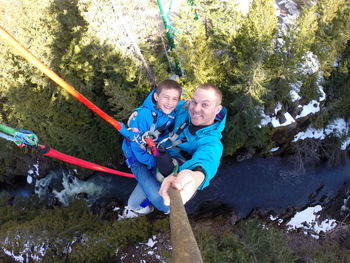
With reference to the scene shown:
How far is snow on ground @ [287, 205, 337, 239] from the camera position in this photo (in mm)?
12544

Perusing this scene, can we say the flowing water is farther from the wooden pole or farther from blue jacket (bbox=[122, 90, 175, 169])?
the wooden pole

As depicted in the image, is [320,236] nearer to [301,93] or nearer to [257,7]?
[301,93]

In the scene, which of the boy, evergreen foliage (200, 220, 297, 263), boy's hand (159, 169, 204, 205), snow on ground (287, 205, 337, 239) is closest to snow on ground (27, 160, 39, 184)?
evergreen foliage (200, 220, 297, 263)

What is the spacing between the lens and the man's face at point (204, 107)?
3.55 meters

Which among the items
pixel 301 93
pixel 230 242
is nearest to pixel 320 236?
pixel 230 242

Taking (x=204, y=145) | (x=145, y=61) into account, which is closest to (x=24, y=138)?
(x=204, y=145)

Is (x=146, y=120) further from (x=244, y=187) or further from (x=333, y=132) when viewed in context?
(x=333, y=132)

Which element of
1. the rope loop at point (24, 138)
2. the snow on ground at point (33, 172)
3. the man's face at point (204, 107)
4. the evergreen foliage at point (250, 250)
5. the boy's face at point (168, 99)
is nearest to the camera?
the rope loop at point (24, 138)

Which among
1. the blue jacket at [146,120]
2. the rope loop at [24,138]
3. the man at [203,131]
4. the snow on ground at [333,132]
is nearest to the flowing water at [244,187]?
the snow on ground at [333,132]

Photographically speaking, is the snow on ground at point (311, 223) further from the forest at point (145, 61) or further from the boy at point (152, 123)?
the boy at point (152, 123)

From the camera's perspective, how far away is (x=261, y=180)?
44.9 feet

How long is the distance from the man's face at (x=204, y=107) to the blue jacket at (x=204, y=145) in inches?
5.4

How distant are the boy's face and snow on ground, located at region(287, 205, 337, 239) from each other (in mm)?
11815

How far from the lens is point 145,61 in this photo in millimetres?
9133
